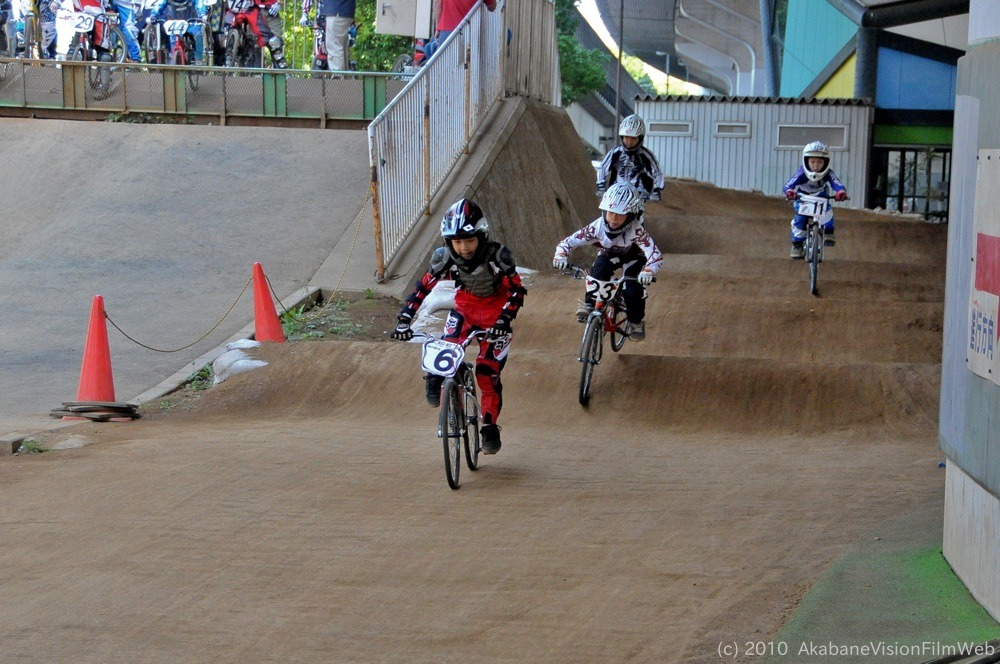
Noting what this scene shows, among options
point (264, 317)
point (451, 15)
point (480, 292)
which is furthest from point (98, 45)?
point (480, 292)

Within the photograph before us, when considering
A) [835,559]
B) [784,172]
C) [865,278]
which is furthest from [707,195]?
[835,559]

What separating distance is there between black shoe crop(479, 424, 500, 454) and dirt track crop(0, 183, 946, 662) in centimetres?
19

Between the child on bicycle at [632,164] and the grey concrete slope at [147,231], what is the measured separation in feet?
11.9

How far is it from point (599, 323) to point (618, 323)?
75 cm

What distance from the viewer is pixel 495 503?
7367mm

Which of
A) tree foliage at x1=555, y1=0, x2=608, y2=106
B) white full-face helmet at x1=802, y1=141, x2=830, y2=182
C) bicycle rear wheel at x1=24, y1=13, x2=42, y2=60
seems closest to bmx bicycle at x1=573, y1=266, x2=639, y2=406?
white full-face helmet at x1=802, y1=141, x2=830, y2=182

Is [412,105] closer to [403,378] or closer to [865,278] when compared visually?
[403,378]

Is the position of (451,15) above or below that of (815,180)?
above

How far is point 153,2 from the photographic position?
21703 mm

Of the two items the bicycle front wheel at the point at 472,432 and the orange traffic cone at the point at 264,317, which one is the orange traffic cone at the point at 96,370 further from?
the bicycle front wheel at the point at 472,432

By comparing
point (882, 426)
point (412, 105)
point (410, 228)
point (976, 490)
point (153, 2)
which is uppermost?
point (153, 2)

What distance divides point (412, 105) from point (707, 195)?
1325 cm

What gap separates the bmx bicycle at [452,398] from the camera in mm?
7520

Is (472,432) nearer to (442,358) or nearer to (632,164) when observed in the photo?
(442,358)
